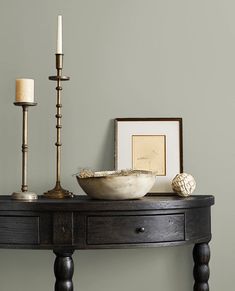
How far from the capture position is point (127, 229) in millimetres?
2129

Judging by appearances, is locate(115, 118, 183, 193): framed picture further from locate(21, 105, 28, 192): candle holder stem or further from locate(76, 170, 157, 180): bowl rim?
locate(21, 105, 28, 192): candle holder stem

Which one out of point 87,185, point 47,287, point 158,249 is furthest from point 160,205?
point 47,287

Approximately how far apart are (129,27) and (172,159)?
1.79 ft

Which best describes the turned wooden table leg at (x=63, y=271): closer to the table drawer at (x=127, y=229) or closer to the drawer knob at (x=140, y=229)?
the table drawer at (x=127, y=229)

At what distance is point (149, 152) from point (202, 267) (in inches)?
18.6

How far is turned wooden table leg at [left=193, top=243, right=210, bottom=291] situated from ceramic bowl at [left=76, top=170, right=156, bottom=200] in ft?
1.11

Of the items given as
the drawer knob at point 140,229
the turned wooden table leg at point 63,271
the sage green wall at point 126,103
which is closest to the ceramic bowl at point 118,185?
the drawer knob at point 140,229

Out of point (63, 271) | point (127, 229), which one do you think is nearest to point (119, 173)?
point (127, 229)

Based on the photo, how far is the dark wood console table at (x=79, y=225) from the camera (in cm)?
212

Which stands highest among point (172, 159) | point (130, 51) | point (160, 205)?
point (130, 51)

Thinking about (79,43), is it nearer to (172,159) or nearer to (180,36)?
(180,36)

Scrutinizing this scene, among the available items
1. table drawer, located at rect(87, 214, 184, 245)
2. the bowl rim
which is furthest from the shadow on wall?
table drawer, located at rect(87, 214, 184, 245)

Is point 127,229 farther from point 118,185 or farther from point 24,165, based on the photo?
point 24,165

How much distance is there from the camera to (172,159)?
2486 millimetres
